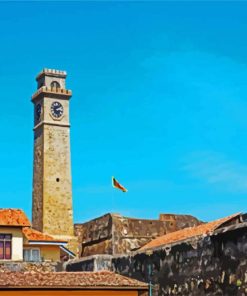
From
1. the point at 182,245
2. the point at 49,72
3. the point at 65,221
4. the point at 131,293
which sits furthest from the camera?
the point at 49,72

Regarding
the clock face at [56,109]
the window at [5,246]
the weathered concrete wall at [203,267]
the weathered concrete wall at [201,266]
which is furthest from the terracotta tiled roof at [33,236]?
the clock face at [56,109]

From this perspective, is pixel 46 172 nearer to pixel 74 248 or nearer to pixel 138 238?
pixel 74 248

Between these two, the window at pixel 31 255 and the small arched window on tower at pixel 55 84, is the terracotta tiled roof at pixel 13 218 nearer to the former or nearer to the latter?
the window at pixel 31 255

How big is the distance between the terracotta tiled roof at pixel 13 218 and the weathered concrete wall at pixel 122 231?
484 centimetres

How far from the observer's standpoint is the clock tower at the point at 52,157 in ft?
230

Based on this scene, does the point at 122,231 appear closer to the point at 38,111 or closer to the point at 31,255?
the point at 31,255

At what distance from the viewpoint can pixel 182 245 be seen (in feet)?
51.9

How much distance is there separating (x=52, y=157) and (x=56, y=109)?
5345 mm

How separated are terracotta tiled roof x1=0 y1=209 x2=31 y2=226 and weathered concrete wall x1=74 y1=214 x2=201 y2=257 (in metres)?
4.84

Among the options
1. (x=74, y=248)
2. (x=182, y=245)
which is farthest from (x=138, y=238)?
(x=182, y=245)

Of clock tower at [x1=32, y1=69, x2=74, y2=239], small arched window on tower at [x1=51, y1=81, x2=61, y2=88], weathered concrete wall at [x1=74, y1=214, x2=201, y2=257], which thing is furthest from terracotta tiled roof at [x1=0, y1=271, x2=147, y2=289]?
small arched window on tower at [x1=51, y1=81, x2=61, y2=88]

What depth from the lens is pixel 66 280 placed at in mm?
18938

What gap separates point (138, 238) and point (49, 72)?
37803mm

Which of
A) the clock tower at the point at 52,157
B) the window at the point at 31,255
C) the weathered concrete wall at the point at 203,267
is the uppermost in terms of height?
the clock tower at the point at 52,157
